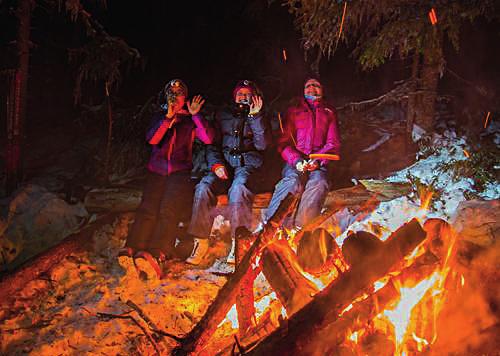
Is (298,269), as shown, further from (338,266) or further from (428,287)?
(428,287)

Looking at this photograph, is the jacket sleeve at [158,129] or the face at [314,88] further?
the face at [314,88]

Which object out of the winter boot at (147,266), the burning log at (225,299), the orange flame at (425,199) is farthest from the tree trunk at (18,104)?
the orange flame at (425,199)

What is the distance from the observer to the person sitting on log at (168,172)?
4.81 m

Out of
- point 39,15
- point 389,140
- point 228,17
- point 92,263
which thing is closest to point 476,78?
point 389,140

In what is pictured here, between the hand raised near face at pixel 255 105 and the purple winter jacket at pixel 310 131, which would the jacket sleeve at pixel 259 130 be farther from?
the purple winter jacket at pixel 310 131

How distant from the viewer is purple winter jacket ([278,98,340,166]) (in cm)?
529

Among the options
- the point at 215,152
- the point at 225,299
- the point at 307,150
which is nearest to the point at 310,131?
the point at 307,150

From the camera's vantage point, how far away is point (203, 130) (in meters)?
5.24

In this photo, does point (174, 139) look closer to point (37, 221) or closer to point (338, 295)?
point (37, 221)

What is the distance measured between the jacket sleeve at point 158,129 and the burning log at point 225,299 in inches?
93.0

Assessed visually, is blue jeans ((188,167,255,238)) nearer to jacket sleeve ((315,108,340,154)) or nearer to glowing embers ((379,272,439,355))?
jacket sleeve ((315,108,340,154))

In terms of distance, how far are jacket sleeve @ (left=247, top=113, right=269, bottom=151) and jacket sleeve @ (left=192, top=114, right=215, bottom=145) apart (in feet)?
1.97

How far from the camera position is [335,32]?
6141 millimetres

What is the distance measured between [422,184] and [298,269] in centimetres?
322
